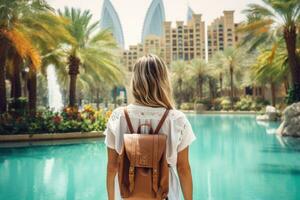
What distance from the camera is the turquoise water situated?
619cm

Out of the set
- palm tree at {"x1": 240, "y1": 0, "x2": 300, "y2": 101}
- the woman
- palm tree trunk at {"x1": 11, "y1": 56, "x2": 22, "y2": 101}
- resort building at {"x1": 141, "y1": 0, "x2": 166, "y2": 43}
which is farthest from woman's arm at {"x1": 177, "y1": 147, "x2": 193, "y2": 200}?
resort building at {"x1": 141, "y1": 0, "x2": 166, "y2": 43}

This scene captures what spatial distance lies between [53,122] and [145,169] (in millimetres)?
13641

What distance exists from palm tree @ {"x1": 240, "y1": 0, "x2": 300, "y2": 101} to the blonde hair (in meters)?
16.7

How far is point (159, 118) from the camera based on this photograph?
1882 mm

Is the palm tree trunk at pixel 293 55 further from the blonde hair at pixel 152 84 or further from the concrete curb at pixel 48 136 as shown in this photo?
the blonde hair at pixel 152 84

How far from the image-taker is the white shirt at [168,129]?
1.88 metres

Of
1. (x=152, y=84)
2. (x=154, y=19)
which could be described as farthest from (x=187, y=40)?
(x=152, y=84)

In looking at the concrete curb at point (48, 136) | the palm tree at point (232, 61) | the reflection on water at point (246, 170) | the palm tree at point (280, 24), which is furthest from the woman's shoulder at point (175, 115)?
the palm tree at point (232, 61)

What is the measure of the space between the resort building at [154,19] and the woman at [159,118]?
127843mm

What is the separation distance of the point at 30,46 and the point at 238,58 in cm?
3189

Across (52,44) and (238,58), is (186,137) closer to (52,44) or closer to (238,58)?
(52,44)

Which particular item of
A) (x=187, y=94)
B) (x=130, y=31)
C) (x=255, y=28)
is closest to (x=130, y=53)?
(x=130, y=31)

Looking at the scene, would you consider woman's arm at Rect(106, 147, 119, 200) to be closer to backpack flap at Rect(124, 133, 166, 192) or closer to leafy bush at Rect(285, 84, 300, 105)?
backpack flap at Rect(124, 133, 166, 192)

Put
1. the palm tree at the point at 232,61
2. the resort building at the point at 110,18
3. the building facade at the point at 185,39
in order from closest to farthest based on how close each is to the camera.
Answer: the palm tree at the point at 232,61
the building facade at the point at 185,39
the resort building at the point at 110,18
